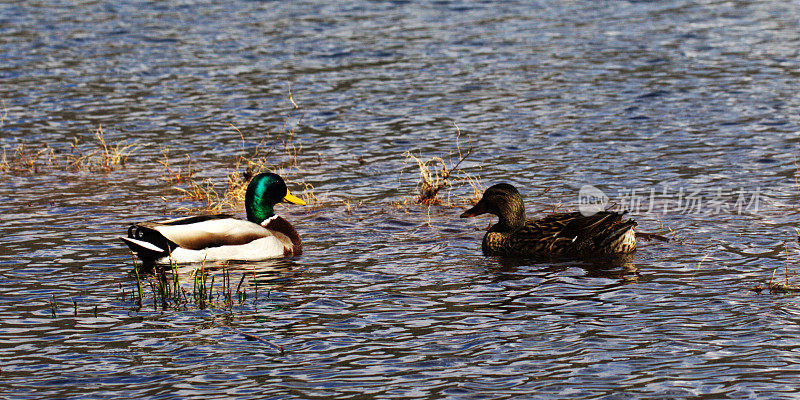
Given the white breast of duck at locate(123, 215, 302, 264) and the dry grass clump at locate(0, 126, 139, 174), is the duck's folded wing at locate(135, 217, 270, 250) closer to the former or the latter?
the white breast of duck at locate(123, 215, 302, 264)

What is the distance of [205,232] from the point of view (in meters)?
12.4

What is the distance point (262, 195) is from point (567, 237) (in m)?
3.56

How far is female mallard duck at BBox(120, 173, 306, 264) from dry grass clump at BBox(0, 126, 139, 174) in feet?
16.6

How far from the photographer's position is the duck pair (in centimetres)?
1212

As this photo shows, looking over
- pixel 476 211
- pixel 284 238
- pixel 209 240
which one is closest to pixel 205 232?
pixel 209 240

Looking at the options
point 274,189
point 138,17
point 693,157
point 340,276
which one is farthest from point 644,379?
point 138,17

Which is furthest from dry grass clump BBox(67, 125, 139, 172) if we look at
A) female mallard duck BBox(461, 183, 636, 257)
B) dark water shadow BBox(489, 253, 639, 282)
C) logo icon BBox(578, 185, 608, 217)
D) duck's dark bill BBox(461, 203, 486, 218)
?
dark water shadow BBox(489, 253, 639, 282)

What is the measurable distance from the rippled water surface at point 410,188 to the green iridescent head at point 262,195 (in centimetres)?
58

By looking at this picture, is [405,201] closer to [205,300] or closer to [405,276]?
[405,276]

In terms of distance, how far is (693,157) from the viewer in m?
17.1

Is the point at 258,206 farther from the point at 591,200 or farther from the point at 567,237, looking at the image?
the point at 591,200

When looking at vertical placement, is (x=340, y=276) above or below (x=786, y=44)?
below

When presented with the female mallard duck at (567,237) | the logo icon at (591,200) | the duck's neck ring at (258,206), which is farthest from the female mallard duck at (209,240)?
the logo icon at (591,200)

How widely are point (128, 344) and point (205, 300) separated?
1256mm
